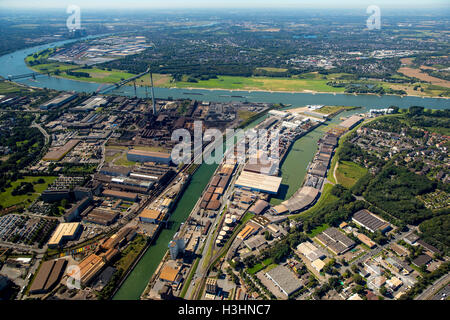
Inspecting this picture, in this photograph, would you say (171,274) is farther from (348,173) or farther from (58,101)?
(58,101)

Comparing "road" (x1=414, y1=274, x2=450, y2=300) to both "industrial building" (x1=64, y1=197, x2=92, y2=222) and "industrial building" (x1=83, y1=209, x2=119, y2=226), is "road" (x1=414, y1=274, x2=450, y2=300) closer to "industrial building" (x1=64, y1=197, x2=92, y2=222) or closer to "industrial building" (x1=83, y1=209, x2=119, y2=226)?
"industrial building" (x1=83, y1=209, x2=119, y2=226)

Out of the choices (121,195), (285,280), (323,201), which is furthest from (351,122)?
(121,195)

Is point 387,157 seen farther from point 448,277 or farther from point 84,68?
point 84,68

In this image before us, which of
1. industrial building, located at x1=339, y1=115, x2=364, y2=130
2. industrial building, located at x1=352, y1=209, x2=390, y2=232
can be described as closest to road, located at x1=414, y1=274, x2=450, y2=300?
industrial building, located at x1=352, y1=209, x2=390, y2=232

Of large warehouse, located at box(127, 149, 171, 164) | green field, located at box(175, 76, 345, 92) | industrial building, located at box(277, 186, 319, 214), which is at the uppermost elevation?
green field, located at box(175, 76, 345, 92)

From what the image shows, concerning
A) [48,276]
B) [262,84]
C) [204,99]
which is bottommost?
[48,276]

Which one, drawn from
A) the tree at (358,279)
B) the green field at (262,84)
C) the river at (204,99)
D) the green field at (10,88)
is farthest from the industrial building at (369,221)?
the green field at (10,88)

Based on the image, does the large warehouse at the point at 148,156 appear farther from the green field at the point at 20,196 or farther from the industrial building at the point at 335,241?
the industrial building at the point at 335,241
